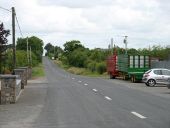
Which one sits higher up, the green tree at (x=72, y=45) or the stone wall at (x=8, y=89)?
the green tree at (x=72, y=45)

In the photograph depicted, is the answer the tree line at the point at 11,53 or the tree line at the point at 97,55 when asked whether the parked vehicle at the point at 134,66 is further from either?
the tree line at the point at 97,55

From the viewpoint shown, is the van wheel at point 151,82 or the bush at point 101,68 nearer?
the van wheel at point 151,82

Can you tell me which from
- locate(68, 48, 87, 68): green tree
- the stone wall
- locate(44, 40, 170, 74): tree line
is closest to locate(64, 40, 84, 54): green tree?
locate(44, 40, 170, 74): tree line

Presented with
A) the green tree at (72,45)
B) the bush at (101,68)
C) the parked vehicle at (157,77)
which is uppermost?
the green tree at (72,45)

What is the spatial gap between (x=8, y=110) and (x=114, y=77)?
4443cm

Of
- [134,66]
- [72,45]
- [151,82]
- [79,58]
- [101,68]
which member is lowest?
[101,68]

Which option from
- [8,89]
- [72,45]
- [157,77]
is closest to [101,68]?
[157,77]

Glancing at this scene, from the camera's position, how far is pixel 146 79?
42.9 meters

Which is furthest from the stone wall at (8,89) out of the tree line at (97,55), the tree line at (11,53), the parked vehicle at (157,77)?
the tree line at (97,55)

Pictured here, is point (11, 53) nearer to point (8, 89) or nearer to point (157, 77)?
point (157, 77)

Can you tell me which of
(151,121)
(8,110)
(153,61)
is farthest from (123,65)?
(151,121)

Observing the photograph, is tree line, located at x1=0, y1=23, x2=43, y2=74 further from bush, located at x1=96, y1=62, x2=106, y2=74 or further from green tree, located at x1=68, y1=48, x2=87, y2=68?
bush, located at x1=96, y1=62, x2=106, y2=74

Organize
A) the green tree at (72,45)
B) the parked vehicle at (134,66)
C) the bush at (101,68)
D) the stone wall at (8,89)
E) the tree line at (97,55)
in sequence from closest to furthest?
1. the stone wall at (8,89)
2. the parked vehicle at (134,66)
3. the tree line at (97,55)
4. the bush at (101,68)
5. the green tree at (72,45)

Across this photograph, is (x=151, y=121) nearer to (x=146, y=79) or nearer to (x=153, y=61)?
(x=146, y=79)
